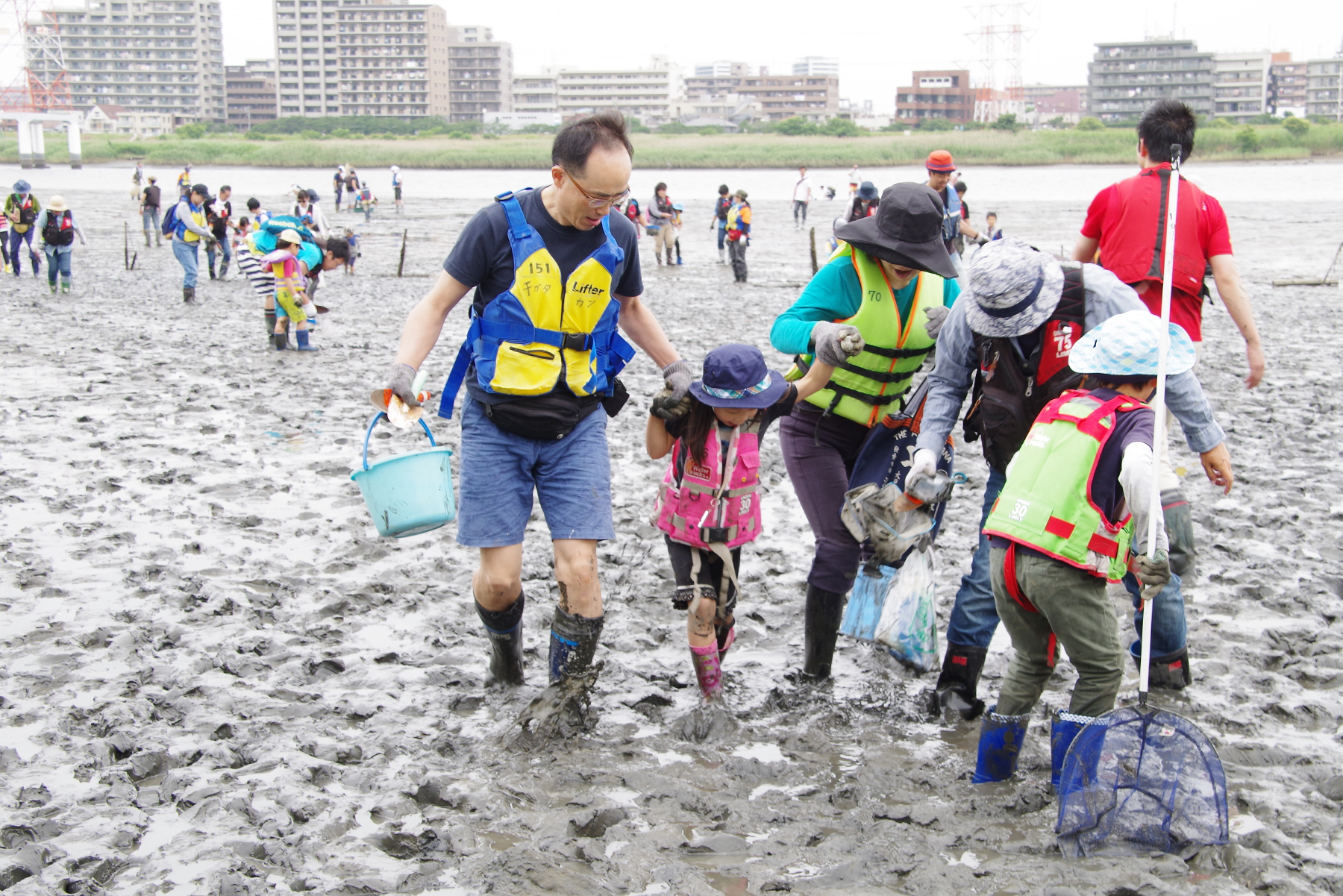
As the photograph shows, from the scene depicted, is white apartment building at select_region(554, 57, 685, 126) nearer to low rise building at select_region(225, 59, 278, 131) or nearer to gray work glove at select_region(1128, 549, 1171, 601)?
low rise building at select_region(225, 59, 278, 131)

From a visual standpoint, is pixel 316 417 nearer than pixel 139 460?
No

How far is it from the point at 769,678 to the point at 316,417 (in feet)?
18.9

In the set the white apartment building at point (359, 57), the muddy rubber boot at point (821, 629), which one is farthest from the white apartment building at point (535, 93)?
the muddy rubber boot at point (821, 629)

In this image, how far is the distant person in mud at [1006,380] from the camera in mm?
3502

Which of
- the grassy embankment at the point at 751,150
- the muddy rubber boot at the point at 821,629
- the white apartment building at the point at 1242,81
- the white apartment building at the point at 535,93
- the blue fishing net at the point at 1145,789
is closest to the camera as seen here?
the blue fishing net at the point at 1145,789

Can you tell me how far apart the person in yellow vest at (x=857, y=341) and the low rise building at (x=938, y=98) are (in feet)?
452

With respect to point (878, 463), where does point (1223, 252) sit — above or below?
above

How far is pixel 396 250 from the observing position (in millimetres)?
26875

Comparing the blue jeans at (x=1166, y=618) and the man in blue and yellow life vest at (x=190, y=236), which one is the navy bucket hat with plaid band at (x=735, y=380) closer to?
the blue jeans at (x=1166, y=618)

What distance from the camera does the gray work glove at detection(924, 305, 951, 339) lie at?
407cm

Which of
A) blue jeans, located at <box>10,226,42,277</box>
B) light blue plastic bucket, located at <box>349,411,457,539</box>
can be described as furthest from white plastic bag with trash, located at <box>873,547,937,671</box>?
blue jeans, located at <box>10,226,42,277</box>

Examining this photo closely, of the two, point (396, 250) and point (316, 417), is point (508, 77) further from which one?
point (316, 417)

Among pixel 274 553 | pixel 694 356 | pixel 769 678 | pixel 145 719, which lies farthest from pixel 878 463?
pixel 694 356

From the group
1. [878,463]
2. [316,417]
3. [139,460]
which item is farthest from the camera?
[316,417]
